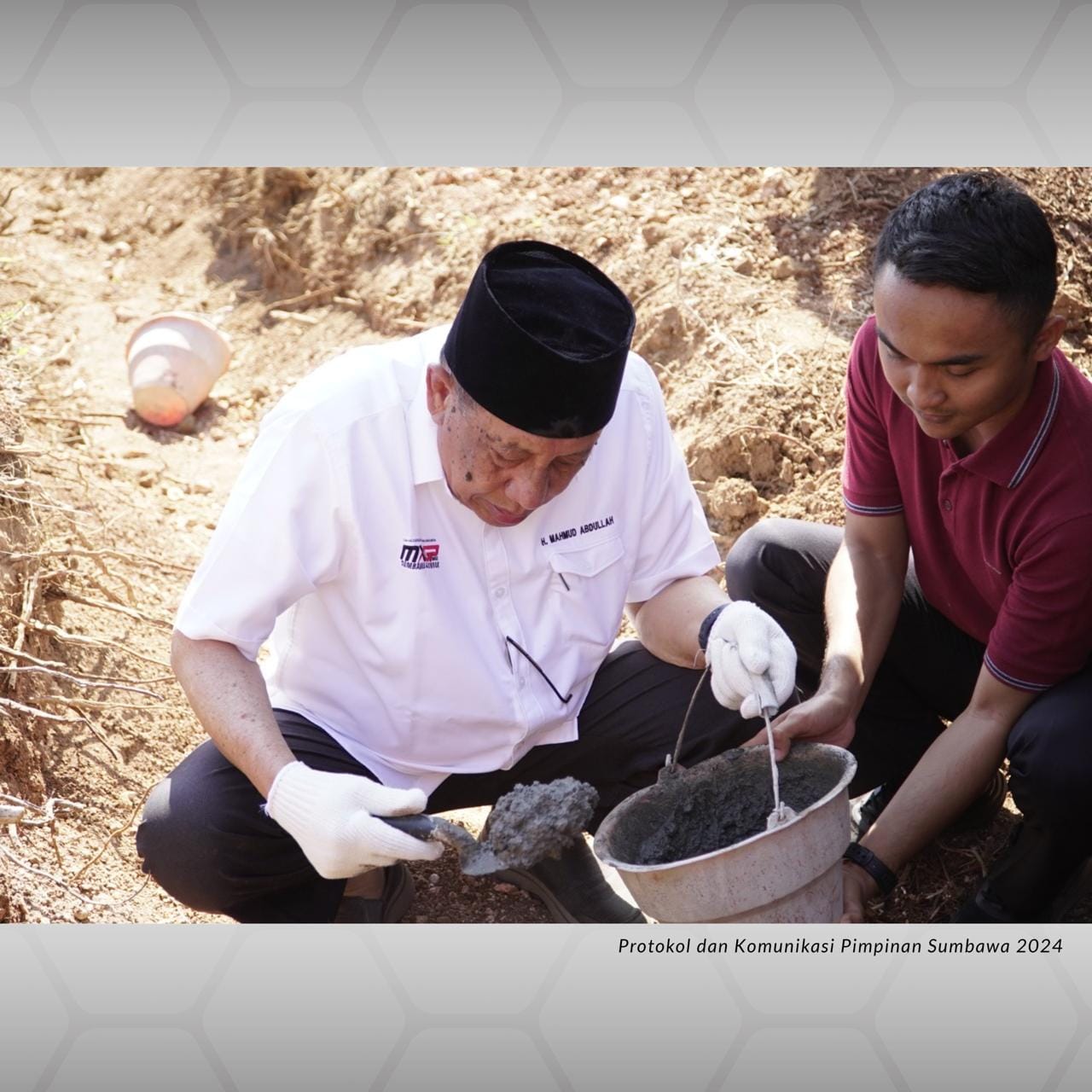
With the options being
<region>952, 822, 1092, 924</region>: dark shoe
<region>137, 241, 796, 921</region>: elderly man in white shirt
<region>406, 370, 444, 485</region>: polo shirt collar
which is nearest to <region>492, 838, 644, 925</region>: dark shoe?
<region>137, 241, 796, 921</region>: elderly man in white shirt

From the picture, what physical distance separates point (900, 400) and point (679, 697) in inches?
26.4

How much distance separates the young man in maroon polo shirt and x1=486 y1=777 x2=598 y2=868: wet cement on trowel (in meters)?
0.37

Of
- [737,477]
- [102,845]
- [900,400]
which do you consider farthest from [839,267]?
[102,845]

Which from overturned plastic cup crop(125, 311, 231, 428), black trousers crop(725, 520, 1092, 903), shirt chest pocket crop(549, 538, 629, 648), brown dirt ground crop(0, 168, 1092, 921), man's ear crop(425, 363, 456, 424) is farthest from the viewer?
overturned plastic cup crop(125, 311, 231, 428)

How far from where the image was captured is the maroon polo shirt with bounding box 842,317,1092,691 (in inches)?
78.7

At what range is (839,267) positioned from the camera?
3748 mm

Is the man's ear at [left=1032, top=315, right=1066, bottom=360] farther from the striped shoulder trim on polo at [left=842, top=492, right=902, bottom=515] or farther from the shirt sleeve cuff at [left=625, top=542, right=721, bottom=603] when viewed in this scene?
the shirt sleeve cuff at [left=625, top=542, right=721, bottom=603]

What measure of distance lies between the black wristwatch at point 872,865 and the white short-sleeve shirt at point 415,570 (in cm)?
55

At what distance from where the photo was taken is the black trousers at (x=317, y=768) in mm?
2092

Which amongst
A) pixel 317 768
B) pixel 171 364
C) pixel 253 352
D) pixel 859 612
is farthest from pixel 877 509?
pixel 253 352

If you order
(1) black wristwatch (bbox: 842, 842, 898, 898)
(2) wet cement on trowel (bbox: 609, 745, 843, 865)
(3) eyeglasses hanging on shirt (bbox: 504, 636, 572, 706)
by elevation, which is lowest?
(1) black wristwatch (bbox: 842, 842, 898, 898)

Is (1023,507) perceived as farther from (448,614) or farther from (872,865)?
(448,614)

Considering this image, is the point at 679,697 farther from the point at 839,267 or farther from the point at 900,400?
the point at 839,267

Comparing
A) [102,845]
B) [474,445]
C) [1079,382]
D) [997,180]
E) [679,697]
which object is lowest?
[102,845]
